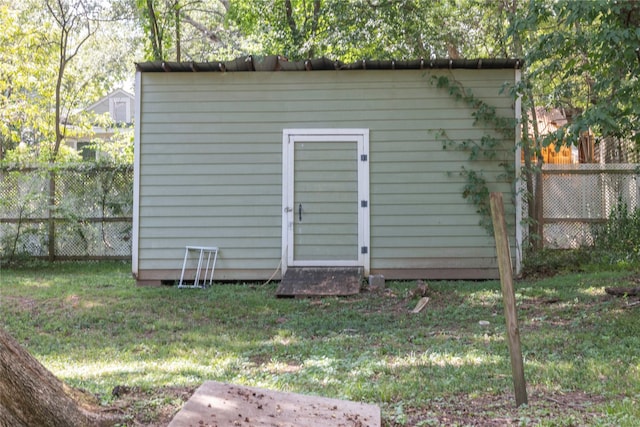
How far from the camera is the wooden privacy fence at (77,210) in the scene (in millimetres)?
11578

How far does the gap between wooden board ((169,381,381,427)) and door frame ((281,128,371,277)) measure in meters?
5.40

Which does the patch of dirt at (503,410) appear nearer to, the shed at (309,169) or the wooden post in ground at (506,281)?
the wooden post in ground at (506,281)

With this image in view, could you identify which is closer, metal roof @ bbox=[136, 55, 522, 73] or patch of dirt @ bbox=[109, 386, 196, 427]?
patch of dirt @ bbox=[109, 386, 196, 427]

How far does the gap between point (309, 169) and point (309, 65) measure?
4.88 feet

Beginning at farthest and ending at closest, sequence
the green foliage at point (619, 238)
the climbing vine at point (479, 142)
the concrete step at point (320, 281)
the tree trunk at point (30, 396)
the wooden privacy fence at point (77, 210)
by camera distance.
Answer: the wooden privacy fence at point (77, 210) → the green foliage at point (619, 238) → the climbing vine at point (479, 142) → the concrete step at point (320, 281) → the tree trunk at point (30, 396)

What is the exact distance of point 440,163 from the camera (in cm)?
921

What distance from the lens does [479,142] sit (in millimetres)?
9188

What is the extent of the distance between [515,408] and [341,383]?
1.17 metres

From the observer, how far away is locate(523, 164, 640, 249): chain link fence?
11.1 m

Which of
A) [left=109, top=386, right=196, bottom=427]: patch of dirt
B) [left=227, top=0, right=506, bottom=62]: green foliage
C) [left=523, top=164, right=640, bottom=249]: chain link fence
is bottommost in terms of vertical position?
[left=109, top=386, right=196, bottom=427]: patch of dirt

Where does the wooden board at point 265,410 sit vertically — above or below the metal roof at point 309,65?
below

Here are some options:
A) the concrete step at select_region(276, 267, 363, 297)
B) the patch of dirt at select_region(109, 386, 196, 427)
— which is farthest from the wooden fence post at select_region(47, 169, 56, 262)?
the patch of dirt at select_region(109, 386, 196, 427)

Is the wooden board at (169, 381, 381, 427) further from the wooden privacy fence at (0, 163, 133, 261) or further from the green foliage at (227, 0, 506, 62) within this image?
the green foliage at (227, 0, 506, 62)

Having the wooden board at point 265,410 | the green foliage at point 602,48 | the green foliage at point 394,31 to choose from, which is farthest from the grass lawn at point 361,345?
the green foliage at point 394,31
